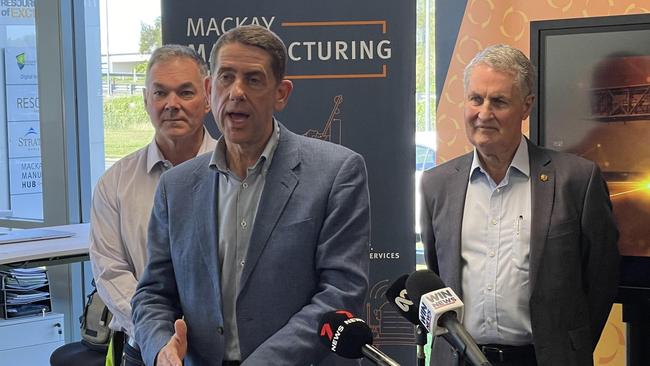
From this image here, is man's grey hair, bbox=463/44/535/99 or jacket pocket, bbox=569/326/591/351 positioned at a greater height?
man's grey hair, bbox=463/44/535/99

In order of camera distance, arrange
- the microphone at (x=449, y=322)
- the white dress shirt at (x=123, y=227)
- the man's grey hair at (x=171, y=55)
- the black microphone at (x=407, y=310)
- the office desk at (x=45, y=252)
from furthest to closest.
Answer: the office desk at (x=45, y=252), the man's grey hair at (x=171, y=55), the white dress shirt at (x=123, y=227), the black microphone at (x=407, y=310), the microphone at (x=449, y=322)

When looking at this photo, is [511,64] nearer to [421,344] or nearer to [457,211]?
[457,211]

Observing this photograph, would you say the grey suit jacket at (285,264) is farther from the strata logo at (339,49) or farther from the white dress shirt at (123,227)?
the strata logo at (339,49)

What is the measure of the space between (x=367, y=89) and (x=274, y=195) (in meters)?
1.92

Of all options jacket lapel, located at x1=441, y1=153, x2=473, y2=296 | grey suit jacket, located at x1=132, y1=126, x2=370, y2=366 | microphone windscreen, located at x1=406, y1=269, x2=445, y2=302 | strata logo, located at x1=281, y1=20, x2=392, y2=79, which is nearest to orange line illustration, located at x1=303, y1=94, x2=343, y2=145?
strata logo, located at x1=281, y1=20, x2=392, y2=79

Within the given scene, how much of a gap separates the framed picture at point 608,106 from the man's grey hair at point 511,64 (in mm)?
594

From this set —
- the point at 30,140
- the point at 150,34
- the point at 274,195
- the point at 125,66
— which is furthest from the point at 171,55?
the point at 30,140

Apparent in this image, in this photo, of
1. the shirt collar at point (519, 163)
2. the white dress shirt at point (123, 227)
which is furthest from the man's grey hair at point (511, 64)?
the white dress shirt at point (123, 227)

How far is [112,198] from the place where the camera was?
2.94 meters

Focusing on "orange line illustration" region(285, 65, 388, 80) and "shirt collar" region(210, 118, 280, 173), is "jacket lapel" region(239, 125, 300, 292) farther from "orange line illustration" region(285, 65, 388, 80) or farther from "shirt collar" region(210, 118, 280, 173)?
"orange line illustration" region(285, 65, 388, 80)

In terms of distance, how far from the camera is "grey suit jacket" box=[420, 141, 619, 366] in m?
2.61

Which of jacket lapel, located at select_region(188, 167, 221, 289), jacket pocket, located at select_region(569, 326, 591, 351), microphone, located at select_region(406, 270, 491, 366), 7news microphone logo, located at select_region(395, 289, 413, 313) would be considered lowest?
jacket pocket, located at select_region(569, 326, 591, 351)

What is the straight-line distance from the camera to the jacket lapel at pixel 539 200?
103 inches

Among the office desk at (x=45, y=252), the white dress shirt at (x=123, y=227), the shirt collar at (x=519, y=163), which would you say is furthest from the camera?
the office desk at (x=45, y=252)
